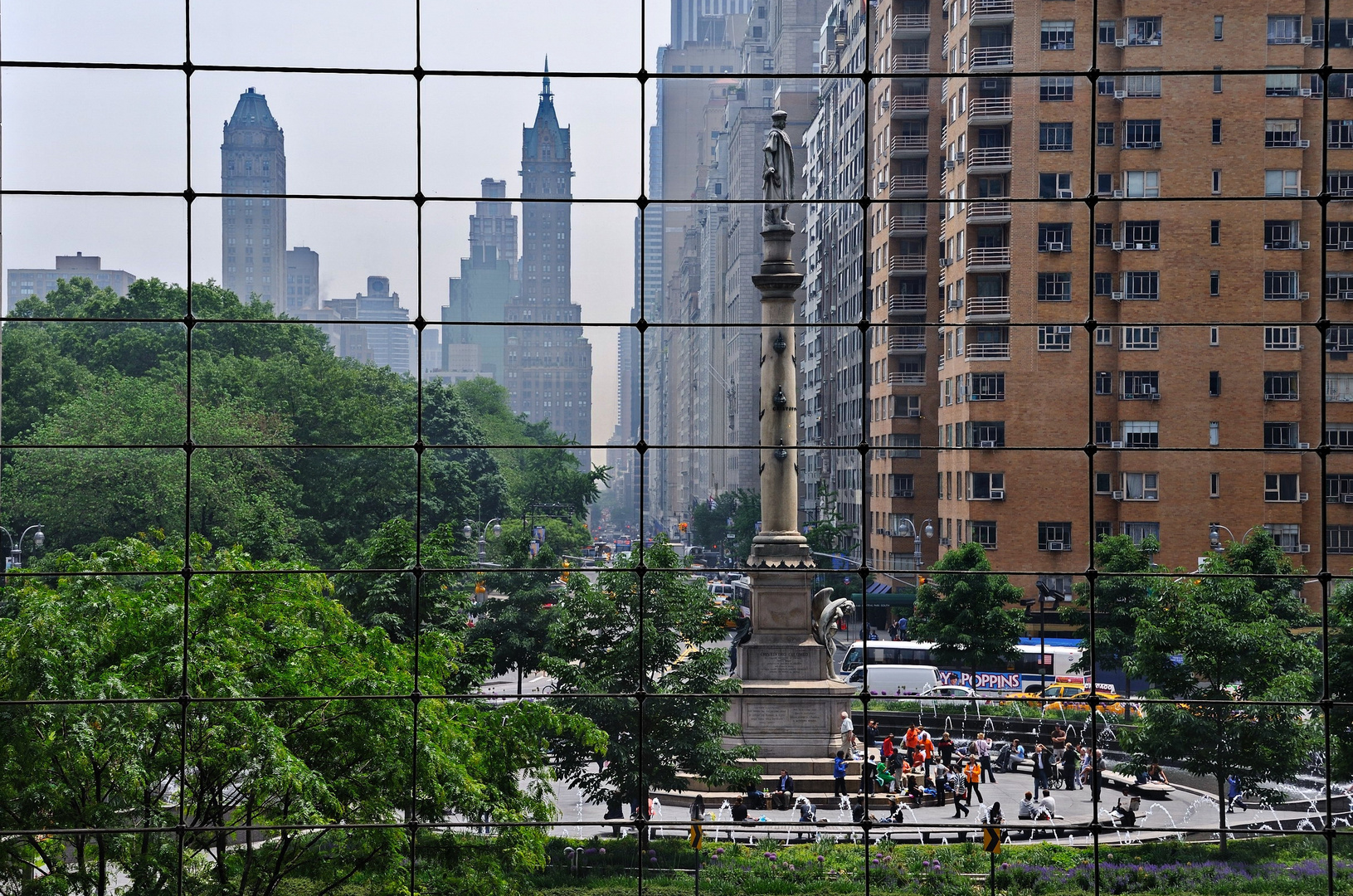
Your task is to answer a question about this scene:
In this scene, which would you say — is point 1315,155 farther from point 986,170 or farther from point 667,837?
point 667,837

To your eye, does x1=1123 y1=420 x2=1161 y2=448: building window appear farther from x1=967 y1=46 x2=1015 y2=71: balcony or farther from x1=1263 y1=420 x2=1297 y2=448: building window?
x1=967 y1=46 x2=1015 y2=71: balcony

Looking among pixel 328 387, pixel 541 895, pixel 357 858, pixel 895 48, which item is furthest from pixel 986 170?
pixel 357 858

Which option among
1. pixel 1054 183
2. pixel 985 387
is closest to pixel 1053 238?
pixel 1054 183

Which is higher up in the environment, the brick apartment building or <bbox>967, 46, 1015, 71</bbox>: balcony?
<bbox>967, 46, 1015, 71</bbox>: balcony

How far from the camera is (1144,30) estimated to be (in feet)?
106

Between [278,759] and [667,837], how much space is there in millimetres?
8298

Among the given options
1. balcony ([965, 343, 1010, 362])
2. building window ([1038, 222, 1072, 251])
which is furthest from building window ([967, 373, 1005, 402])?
building window ([1038, 222, 1072, 251])

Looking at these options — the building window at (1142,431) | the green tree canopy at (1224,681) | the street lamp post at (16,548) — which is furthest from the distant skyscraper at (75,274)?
the green tree canopy at (1224,681)

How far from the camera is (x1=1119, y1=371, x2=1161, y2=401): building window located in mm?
32562

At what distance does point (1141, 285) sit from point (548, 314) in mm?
71304

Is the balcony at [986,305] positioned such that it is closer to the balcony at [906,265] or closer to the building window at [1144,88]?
the balcony at [906,265]

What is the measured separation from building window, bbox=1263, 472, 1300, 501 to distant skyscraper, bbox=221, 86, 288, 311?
95.1 meters

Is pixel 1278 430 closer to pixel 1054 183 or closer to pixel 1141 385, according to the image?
pixel 1141 385

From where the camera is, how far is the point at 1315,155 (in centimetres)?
3088
